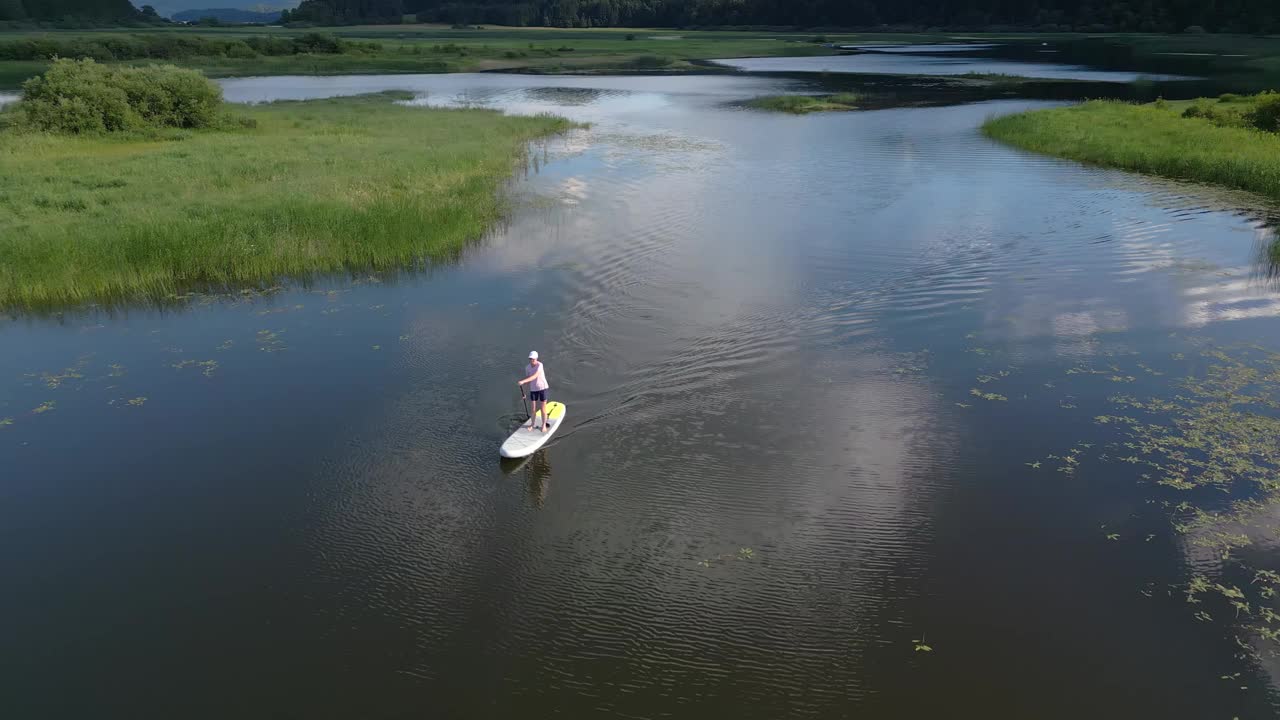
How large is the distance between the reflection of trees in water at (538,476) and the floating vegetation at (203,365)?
29.6ft

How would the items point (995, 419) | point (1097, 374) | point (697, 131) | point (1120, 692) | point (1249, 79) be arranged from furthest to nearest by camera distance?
point (1249, 79), point (697, 131), point (1097, 374), point (995, 419), point (1120, 692)

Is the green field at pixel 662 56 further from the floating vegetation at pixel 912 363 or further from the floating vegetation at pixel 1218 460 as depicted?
the floating vegetation at pixel 912 363

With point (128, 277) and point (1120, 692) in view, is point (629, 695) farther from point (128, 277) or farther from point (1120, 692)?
point (128, 277)

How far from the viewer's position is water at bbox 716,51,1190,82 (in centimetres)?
8931

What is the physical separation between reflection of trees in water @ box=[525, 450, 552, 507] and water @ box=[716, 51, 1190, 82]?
86467 mm

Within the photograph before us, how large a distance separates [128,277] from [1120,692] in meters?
26.0

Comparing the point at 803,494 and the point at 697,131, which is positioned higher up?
the point at 697,131

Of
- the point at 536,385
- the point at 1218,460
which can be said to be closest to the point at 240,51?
the point at 536,385

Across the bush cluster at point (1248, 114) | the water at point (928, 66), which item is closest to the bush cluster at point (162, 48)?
the water at point (928, 66)

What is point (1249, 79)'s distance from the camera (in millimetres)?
76938

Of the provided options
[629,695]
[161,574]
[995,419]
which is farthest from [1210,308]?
[161,574]

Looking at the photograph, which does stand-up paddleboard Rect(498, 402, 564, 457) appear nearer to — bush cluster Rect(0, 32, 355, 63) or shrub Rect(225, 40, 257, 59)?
bush cluster Rect(0, 32, 355, 63)

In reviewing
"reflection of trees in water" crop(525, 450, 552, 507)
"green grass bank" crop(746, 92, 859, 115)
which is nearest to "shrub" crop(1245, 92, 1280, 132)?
→ "green grass bank" crop(746, 92, 859, 115)

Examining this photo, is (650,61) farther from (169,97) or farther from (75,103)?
(75,103)
